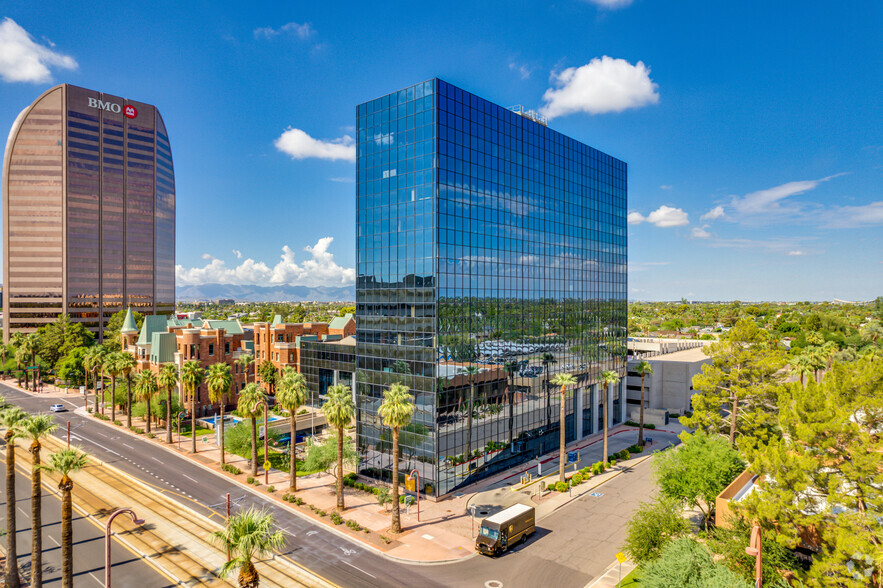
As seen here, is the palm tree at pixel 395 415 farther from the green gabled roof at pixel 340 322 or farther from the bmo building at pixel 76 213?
the bmo building at pixel 76 213

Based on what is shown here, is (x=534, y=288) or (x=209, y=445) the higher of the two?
(x=534, y=288)

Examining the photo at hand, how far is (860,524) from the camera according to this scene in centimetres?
2527

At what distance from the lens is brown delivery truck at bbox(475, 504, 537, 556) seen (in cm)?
3741

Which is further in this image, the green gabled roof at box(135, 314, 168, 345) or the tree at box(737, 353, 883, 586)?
the green gabled roof at box(135, 314, 168, 345)

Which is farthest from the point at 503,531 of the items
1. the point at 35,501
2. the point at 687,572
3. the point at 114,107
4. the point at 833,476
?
the point at 114,107

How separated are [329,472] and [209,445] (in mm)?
22128

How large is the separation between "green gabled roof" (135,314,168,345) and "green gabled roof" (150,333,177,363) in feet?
25.1

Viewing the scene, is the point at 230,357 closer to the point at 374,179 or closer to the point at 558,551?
the point at 374,179

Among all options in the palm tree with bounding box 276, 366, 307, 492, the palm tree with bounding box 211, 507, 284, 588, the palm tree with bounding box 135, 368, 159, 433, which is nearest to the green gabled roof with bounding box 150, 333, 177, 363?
the palm tree with bounding box 135, 368, 159, 433

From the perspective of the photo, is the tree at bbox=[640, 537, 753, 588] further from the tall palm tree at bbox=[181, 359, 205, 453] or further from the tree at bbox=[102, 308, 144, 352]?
the tree at bbox=[102, 308, 144, 352]

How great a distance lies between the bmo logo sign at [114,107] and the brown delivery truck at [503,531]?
20191cm

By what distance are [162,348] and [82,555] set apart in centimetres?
5805

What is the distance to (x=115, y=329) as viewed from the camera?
481 ft

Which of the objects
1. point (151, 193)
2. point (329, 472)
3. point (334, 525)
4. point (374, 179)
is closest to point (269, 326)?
point (329, 472)
